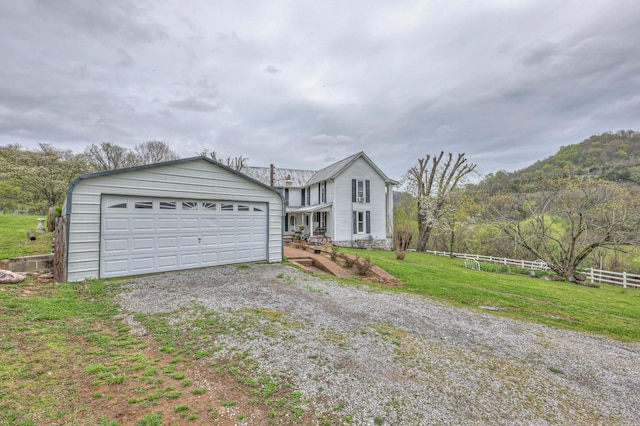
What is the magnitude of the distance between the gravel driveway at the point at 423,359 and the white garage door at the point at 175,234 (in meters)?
1.63

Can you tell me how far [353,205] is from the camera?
20.1 meters

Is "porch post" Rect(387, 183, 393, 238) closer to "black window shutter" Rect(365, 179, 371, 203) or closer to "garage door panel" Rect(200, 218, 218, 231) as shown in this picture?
"black window shutter" Rect(365, 179, 371, 203)

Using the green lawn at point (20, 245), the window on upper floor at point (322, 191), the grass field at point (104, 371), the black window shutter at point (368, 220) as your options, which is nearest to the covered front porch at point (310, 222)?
the window on upper floor at point (322, 191)

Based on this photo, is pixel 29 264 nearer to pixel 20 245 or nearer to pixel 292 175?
pixel 20 245

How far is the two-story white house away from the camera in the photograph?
772 inches

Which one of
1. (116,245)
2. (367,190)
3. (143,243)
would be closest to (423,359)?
(143,243)

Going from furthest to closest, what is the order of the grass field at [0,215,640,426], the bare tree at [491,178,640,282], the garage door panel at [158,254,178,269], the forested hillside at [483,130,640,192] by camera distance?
the forested hillside at [483,130,640,192] < the bare tree at [491,178,640,282] < the garage door panel at [158,254,178,269] < the grass field at [0,215,640,426]

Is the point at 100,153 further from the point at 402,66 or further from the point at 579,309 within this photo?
the point at 579,309

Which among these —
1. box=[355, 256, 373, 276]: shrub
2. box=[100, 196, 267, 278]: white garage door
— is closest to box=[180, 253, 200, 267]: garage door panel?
box=[100, 196, 267, 278]: white garage door

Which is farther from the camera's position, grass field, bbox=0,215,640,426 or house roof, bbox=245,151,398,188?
house roof, bbox=245,151,398,188

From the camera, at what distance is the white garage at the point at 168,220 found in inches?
273

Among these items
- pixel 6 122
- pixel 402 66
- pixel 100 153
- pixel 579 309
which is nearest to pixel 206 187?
pixel 579 309

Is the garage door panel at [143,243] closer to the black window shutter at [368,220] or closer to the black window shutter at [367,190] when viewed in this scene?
the black window shutter at [368,220]

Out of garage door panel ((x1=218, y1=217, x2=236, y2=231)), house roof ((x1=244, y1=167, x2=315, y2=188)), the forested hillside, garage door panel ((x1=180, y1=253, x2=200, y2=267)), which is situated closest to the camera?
garage door panel ((x1=180, y1=253, x2=200, y2=267))
